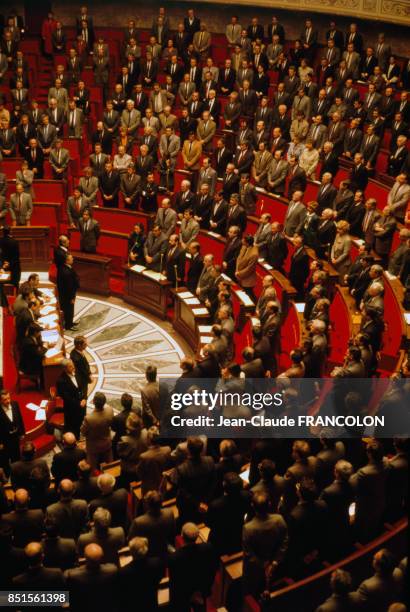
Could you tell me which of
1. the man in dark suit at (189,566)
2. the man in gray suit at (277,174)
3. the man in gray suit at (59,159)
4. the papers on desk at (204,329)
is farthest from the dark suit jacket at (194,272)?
the man in dark suit at (189,566)

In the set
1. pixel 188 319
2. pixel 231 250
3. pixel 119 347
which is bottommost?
pixel 119 347

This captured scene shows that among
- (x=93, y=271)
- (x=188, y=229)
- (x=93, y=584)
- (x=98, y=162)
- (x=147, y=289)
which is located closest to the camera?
(x=93, y=584)

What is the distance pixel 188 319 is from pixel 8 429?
369cm

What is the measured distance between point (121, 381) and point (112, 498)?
3.78 m

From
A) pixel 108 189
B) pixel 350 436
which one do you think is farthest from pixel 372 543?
pixel 108 189

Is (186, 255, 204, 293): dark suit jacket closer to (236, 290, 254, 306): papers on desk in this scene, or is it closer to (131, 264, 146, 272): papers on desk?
(236, 290, 254, 306): papers on desk

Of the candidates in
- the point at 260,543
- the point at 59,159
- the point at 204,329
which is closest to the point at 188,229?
the point at 204,329

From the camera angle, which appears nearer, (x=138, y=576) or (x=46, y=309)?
(x=138, y=576)

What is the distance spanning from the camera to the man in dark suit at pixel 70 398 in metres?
7.10

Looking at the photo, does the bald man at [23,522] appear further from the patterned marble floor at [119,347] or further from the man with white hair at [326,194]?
the man with white hair at [326,194]

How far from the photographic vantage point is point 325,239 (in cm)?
945

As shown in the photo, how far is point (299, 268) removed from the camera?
8984 mm

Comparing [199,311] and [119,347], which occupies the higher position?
[199,311]

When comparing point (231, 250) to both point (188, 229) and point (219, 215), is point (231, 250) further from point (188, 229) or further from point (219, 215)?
point (219, 215)
